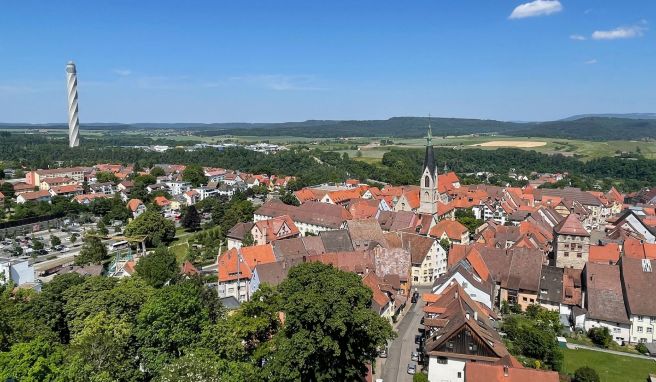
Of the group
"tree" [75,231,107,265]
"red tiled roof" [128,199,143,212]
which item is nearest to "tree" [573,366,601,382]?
"tree" [75,231,107,265]

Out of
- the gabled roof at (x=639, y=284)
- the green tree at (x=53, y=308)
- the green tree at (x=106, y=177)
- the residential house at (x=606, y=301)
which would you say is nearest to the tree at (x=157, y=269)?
the green tree at (x=53, y=308)

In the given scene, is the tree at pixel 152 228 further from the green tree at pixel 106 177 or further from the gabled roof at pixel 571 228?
the green tree at pixel 106 177

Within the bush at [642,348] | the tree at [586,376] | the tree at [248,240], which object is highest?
the tree at [248,240]

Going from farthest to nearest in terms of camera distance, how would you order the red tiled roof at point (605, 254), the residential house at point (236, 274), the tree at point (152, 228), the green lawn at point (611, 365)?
1. the tree at point (152, 228)
2. the red tiled roof at point (605, 254)
3. the residential house at point (236, 274)
4. the green lawn at point (611, 365)

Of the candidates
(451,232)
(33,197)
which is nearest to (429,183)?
(451,232)

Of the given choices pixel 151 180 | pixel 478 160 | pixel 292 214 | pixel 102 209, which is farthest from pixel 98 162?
pixel 478 160
